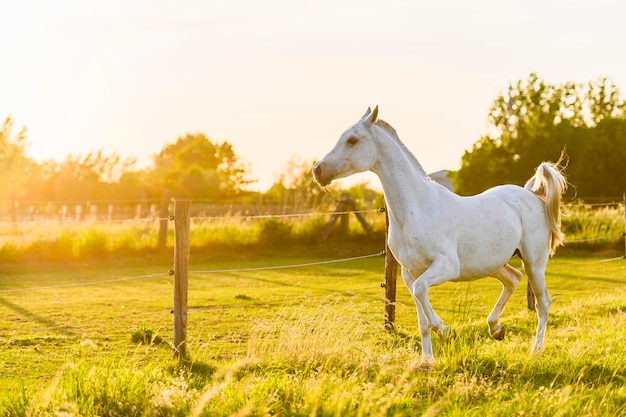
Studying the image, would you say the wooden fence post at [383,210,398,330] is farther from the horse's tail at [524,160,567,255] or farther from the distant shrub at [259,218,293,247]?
the distant shrub at [259,218,293,247]

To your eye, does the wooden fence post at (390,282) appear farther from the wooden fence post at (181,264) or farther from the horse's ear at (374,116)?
the horse's ear at (374,116)

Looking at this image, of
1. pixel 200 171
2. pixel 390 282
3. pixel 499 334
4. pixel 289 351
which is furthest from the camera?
pixel 200 171

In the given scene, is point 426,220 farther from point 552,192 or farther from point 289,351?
point 552,192

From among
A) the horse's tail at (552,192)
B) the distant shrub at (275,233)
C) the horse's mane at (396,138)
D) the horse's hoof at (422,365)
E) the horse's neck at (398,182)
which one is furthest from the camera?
the distant shrub at (275,233)

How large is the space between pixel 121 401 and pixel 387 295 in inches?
197

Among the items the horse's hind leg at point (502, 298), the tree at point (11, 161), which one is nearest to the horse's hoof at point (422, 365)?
the horse's hind leg at point (502, 298)

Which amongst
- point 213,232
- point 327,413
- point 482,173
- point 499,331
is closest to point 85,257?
point 213,232

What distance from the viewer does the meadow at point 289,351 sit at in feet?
16.9

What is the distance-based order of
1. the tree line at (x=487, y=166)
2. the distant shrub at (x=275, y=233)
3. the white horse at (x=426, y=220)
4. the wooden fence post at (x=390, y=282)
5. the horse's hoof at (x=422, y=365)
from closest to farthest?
the horse's hoof at (x=422, y=365) → the white horse at (x=426, y=220) → the wooden fence post at (x=390, y=282) → the distant shrub at (x=275, y=233) → the tree line at (x=487, y=166)

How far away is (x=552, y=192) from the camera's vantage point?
784 cm

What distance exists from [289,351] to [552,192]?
3.20 metres

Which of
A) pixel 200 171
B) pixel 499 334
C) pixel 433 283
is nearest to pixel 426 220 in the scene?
pixel 433 283

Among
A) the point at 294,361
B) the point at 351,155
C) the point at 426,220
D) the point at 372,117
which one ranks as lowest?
the point at 294,361

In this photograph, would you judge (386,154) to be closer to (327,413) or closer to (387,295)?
(327,413)
